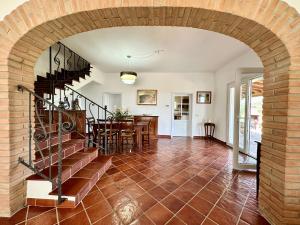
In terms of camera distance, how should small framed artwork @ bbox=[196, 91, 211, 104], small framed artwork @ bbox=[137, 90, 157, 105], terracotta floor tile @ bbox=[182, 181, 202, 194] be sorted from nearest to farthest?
1. terracotta floor tile @ bbox=[182, 181, 202, 194]
2. small framed artwork @ bbox=[196, 91, 211, 104]
3. small framed artwork @ bbox=[137, 90, 157, 105]

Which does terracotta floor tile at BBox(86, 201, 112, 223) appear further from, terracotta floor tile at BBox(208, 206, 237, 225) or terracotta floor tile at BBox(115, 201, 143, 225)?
terracotta floor tile at BBox(208, 206, 237, 225)

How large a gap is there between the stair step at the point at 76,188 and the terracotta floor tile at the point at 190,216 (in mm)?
1189

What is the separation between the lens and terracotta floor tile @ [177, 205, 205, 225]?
1626 millimetres

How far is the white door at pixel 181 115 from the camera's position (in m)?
6.97

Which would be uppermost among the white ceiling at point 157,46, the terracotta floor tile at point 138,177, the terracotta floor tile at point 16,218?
the white ceiling at point 157,46

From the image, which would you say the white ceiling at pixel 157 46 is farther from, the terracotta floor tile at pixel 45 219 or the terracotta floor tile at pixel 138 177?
the terracotta floor tile at pixel 45 219

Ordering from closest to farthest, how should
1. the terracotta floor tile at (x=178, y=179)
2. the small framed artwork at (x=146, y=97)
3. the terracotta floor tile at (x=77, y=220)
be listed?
the terracotta floor tile at (x=77, y=220), the terracotta floor tile at (x=178, y=179), the small framed artwork at (x=146, y=97)

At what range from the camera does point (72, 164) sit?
228 cm

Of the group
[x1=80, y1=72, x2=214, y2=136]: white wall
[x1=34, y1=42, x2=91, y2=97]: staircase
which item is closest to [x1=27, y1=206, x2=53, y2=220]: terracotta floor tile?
[x1=34, y1=42, x2=91, y2=97]: staircase

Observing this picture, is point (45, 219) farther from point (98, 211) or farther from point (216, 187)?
point (216, 187)

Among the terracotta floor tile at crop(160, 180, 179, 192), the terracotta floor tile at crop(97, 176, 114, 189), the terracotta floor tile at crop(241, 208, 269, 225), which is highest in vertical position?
the terracotta floor tile at crop(97, 176, 114, 189)

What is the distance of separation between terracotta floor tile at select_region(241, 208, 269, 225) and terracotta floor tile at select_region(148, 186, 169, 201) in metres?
0.91

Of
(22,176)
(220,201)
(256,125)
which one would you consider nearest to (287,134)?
(220,201)

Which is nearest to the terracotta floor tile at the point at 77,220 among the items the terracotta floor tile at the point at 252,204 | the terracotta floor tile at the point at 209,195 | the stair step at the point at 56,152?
the stair step at the point at 56,152
